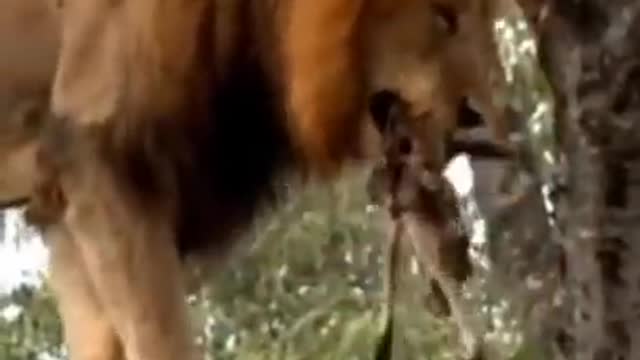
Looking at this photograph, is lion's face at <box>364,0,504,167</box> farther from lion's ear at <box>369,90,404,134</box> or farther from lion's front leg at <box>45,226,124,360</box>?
lion's front leg at <box>45,226,124,360</box>

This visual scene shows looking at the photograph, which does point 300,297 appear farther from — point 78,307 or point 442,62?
point 442,62

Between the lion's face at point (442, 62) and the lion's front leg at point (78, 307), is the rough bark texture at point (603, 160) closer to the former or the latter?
the lion's face at point (442, 62)

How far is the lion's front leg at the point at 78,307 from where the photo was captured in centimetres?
90

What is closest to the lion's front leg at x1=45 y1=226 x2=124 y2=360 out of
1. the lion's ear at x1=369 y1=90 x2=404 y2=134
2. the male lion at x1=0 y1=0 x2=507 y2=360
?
the male lion at x1=0 y1=0 x2=507 y2=360

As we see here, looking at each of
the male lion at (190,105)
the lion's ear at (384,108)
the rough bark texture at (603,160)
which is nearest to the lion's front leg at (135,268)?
the male lion at (190,105)

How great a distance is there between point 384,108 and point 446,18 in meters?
0.06

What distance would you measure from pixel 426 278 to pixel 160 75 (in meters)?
0.20

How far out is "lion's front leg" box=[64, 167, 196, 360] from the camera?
805 mm

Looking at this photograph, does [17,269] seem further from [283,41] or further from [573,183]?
[573,183]

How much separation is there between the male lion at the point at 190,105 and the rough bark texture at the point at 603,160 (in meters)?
0.12

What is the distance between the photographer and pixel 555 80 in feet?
2.16

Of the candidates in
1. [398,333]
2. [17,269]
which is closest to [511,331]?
[398,333]

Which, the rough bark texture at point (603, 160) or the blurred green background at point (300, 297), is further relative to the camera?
the blurred green background at point (300, 297)

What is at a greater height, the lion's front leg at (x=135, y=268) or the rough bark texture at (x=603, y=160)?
the lion's front leg at (x=135, y=268)
